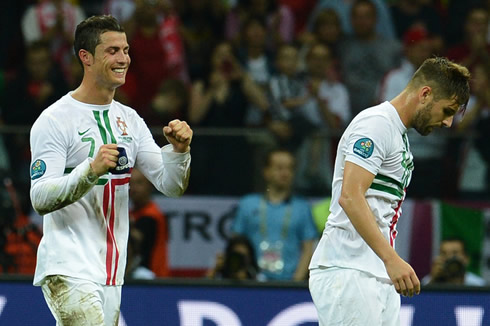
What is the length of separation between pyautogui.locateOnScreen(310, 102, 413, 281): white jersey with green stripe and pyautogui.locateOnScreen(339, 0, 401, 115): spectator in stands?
5.35 meters

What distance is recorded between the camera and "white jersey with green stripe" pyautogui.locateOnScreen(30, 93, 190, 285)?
536 centimetres

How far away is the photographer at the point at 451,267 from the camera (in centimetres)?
868

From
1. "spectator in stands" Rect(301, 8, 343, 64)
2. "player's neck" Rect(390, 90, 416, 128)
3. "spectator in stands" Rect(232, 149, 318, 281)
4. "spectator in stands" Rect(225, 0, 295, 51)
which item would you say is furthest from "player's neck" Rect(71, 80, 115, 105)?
"spectator in stands" Rect(225, 0, 295, 51)

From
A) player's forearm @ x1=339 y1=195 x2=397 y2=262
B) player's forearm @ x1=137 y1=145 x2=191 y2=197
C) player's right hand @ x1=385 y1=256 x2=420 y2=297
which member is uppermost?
player's forearm @ x1=137 y1=145 x2=191 y2=197

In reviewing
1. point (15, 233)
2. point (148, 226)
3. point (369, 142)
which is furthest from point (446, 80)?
point (15, 233)

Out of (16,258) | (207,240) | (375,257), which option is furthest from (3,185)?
(375,257)

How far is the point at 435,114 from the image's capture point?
5.43 m

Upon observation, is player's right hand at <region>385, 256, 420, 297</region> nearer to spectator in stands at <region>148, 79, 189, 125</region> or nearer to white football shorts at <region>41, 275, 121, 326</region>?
white football shorts at <region>41, 275, 121, 326</region>

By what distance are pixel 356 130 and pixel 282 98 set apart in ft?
17.3

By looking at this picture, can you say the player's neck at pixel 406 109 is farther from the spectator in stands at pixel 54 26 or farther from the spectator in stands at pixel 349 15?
the spectator in stands at pixel 54 26

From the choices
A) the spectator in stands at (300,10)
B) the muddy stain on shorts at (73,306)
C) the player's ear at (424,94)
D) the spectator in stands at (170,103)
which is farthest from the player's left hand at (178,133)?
the spectator in stands at (300,10)

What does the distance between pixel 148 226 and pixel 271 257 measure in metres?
1.13

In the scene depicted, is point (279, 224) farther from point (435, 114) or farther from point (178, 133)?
point (435, 114)

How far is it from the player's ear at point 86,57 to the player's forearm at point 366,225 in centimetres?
158
